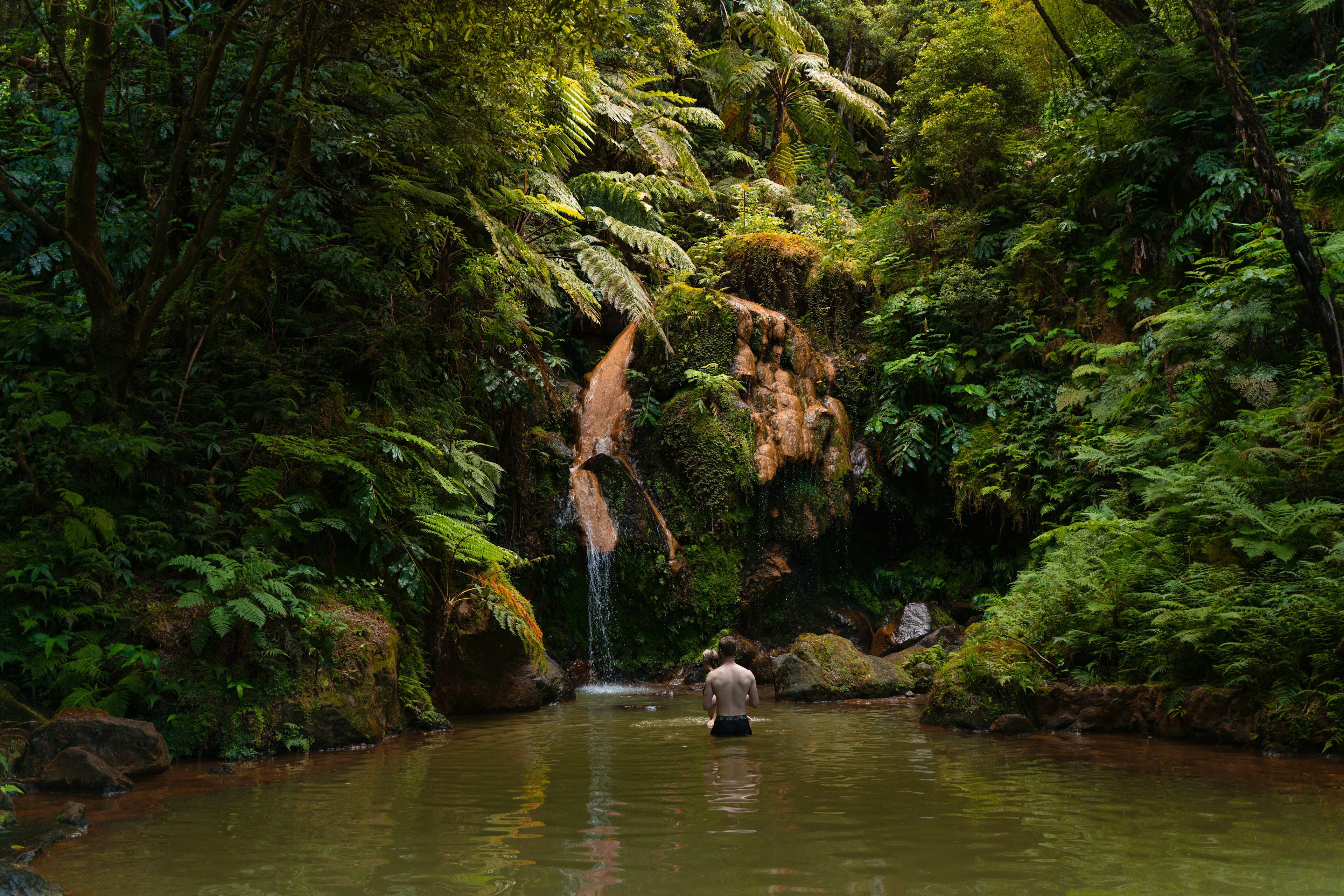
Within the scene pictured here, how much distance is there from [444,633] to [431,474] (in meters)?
1.64

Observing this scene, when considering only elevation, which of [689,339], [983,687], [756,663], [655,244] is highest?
[655,244]

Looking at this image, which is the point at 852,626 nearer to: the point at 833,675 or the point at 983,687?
the point at 833,675

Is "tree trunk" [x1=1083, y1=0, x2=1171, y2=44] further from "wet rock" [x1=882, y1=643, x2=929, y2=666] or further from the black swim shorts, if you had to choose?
the black swim shorts

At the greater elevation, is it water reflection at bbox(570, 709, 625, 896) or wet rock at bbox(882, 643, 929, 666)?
wet rock at bbox(882, 643, 929, 666)

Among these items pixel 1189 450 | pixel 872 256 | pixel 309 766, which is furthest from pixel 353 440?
pixel 872 256

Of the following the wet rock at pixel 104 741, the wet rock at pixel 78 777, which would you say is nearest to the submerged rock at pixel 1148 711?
the wet rock at pixel 104 741

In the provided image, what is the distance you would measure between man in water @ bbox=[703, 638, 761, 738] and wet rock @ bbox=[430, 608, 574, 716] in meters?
2.72

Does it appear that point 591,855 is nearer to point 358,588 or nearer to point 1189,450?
point 358,588

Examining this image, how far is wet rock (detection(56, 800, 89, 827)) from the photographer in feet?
14.2

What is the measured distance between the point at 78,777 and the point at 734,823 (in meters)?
3.90

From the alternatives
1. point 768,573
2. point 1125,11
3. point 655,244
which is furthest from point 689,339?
point 1125,11

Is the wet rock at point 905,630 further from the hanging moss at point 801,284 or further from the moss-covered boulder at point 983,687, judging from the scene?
the hanging moss at point 801,284

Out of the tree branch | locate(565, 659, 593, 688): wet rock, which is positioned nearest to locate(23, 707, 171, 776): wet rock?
the tree branch

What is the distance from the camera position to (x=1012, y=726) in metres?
7.50
